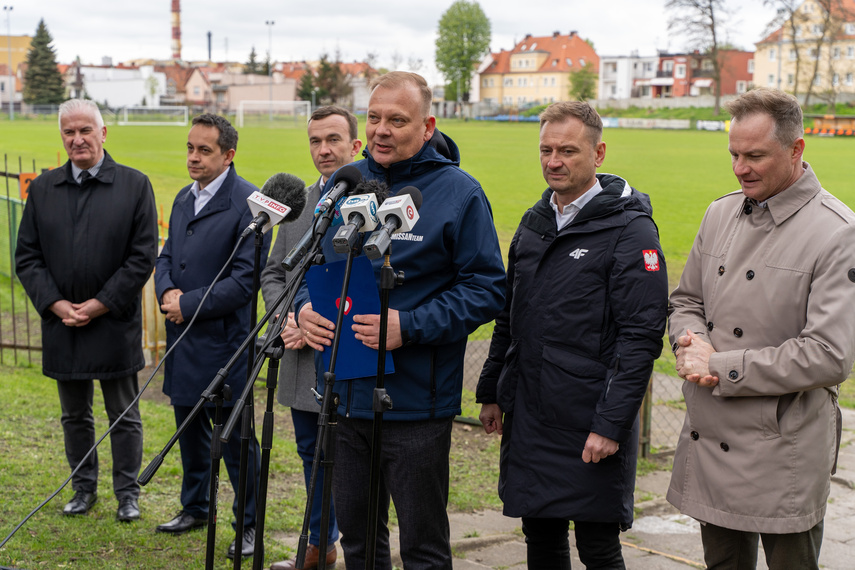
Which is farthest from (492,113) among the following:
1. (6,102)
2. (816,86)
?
(6,102)

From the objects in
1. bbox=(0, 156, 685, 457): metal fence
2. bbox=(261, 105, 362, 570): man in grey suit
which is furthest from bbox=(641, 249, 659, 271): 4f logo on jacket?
bbox=(0, 156, 685, 457): metal fence

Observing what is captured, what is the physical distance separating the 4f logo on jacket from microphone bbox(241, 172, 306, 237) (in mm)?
1404

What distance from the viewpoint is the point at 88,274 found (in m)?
5.05

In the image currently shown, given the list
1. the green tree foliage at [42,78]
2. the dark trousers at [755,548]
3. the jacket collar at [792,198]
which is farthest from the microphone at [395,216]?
the green tree foliage at [42,78]

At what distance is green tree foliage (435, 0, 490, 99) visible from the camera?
→ 4183 inches

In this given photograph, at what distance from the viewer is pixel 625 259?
327 cm

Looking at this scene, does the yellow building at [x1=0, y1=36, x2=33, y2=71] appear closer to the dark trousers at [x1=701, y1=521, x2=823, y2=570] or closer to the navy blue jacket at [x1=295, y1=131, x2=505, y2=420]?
the navy blue jacket at [x1=295, y1=131, x2=505, y2=420]

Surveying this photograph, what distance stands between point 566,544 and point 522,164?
2957cm

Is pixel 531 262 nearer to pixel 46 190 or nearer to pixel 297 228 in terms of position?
pixel 297 228

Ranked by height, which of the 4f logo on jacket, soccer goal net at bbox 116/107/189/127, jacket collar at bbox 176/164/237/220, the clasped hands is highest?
soccer goal net at bbox 116/107/189/127

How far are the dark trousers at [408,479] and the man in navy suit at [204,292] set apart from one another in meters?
1.40

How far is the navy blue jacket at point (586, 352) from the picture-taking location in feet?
10.6

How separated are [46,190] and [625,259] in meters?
3.62

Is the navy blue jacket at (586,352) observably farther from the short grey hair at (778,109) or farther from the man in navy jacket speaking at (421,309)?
the short grey hair at (778,109)
